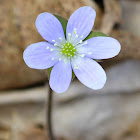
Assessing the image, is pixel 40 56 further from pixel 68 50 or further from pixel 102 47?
pixel 102 47

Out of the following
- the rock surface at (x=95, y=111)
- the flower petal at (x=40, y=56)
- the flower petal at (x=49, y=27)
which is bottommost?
the flower petal at (x=40, y=56)

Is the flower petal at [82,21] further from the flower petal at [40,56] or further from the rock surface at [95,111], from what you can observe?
the rock surface at [95,111]

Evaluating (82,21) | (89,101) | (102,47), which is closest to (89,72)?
(102,47)

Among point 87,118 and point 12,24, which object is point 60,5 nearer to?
point 12,24

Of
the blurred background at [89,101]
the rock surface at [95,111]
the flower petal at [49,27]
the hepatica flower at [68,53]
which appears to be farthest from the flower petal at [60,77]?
the rock surface at [95,111]

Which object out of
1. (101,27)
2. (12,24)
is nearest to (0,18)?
(12,24)

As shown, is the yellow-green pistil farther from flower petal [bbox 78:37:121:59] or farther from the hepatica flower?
flower petal [bbox 78:37:121:59]

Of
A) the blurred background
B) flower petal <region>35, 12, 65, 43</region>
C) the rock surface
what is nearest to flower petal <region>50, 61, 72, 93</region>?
flower petal <region>35, 12, 65, 43</region>
